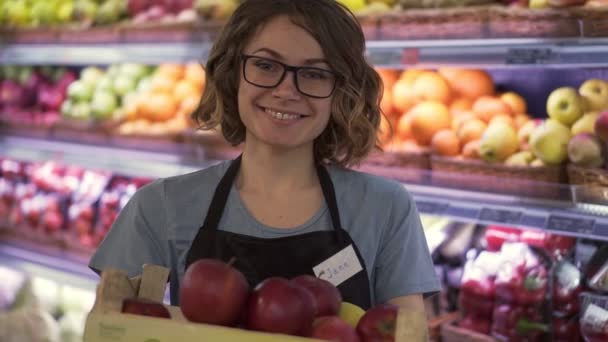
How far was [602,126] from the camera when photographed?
2.12m

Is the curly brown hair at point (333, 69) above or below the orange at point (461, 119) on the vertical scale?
above

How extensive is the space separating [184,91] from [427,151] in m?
1.39

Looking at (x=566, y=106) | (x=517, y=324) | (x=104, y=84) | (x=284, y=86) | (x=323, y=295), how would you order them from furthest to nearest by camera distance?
(x=104, y=84)
(x=566, y=106)
(x=517, y=324)
(x=284, y=86)
(x=323, y=295)

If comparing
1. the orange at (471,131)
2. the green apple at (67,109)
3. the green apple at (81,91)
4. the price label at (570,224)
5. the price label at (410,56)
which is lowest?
the green apple at (67,109)

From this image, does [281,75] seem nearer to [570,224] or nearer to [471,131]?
[570,224]

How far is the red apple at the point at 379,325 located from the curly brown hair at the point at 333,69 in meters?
0.60

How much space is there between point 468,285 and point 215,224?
95 centimetres

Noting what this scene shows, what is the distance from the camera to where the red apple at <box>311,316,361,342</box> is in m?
1.11

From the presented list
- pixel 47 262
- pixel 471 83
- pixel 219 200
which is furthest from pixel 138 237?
pixel 47 262

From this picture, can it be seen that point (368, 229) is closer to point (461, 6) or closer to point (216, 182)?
point (216, 182)

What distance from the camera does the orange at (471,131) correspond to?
2.51 metres

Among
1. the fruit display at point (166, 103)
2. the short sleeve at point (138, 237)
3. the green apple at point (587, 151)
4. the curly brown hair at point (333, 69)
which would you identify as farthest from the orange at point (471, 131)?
the fruit display at point (166, 103)

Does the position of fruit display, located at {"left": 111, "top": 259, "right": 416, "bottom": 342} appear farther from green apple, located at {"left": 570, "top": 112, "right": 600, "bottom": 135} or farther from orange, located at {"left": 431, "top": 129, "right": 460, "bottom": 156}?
orange, located at {"left": 431, "top": 129, "right": 460, "bottom": 156}

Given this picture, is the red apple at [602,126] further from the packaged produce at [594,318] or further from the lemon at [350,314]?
the lemon at [350,314]
